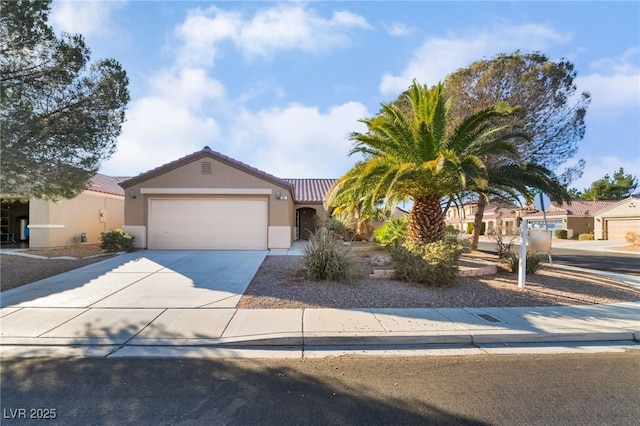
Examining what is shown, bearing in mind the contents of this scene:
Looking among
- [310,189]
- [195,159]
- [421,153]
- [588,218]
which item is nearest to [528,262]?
[421,153]

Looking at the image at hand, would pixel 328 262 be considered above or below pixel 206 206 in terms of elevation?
below

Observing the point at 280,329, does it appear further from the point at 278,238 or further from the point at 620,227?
the point at 620,227

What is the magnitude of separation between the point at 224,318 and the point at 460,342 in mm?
4213

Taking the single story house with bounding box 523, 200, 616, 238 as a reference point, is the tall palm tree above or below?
above

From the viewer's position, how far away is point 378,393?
12.1 feet

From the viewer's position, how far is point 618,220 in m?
32.8

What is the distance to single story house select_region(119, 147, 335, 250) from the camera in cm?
1505

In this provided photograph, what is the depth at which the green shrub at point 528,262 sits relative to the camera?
9.86 meters

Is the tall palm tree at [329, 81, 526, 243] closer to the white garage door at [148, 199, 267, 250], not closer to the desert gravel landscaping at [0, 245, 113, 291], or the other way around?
the white garage door at [148, 199, 267, 250]

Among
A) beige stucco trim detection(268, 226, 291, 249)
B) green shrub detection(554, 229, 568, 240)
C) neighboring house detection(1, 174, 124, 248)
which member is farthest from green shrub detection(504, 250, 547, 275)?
green shrub detection(554, 229, 568, 240)

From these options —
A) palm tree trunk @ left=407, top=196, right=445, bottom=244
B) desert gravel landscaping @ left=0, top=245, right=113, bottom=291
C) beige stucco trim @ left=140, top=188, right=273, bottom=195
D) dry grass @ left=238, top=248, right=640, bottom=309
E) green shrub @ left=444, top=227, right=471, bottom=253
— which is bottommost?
dry grass @ left=238, top=248, right=640, bottom=309

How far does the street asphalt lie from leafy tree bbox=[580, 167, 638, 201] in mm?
59016

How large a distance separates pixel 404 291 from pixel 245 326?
13.2 feet

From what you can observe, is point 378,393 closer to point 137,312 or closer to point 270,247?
point 137,312
